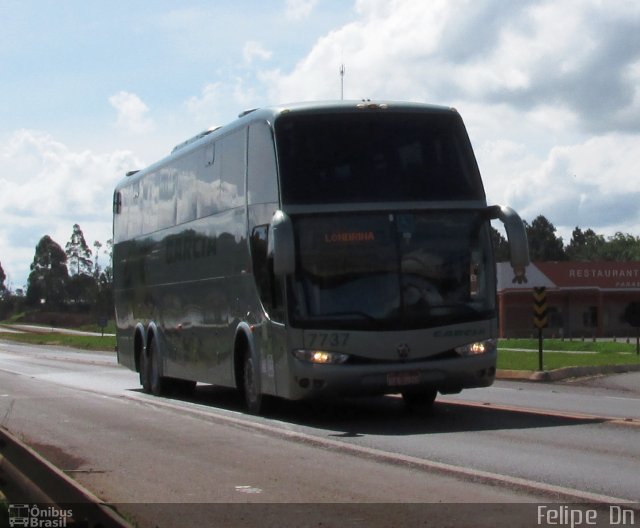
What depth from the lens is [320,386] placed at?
49.4ft

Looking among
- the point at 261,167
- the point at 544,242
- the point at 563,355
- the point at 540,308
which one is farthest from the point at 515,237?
the point at 544,242

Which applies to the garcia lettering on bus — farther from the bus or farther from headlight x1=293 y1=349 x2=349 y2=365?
headlight x1=293 y1=349 x2=349 y2=365

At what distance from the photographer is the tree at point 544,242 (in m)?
177

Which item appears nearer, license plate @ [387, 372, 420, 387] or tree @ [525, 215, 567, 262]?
license plate @ [387, 372, 420, 387]

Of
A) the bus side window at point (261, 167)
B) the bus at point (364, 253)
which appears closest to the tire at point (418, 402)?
the bus at point (364, 253)

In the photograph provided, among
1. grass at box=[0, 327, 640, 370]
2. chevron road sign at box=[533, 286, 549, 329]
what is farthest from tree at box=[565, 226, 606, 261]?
chevron road sign at box=[533, 286, 549, 329]

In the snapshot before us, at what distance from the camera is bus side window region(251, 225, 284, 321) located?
15539 mm

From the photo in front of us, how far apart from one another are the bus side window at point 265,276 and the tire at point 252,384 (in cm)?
115

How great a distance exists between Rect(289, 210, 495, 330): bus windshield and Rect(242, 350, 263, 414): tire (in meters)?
1.93

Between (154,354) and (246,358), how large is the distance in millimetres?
6221

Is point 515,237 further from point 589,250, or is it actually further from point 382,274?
point 589,250

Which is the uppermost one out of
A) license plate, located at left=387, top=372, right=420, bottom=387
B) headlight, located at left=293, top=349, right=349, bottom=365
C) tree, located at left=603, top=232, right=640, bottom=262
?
tree, located at left=603, top=232, right=640, bottom=262

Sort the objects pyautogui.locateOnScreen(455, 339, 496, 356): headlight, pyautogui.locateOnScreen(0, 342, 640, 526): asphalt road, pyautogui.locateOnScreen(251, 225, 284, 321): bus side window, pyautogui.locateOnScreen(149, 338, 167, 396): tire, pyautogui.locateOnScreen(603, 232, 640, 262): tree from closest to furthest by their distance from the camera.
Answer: pyautogui.locateOnScreen(0, 342, 640, 526): asphalt road → pyautogui.locateOnScreen(455, 339, 496, 356): headlight → pyautogui.locateOnScreen(251, 225, 284, 321): bus side window → pyautogui.locateOnScreen(149, 338, 167, 396): tire → pyautogui.locateOnScreen(603, 232, 640, 262): tree

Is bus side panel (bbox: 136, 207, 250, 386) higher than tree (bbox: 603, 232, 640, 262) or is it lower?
lower
